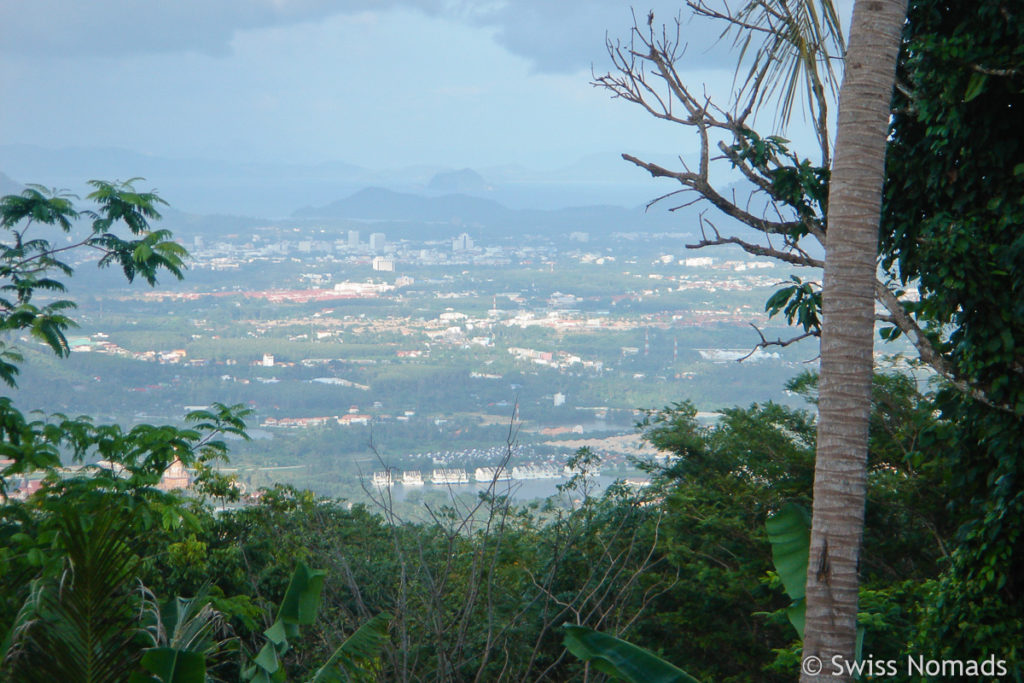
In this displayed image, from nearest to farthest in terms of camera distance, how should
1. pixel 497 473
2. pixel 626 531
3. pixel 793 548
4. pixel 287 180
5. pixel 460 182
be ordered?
1. pixel 793 548
2. pixel 497 473
3. pixel 626 531
4. pixel 460 182
5. pixel 287 180

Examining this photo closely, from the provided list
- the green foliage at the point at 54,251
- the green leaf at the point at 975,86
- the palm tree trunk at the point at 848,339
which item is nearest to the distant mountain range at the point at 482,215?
the green foliage at the point at 54,251

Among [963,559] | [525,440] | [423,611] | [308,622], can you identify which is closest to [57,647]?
[308,622]

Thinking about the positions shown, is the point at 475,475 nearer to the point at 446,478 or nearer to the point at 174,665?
the point at 446,478

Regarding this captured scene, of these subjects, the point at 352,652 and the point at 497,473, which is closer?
the point at 352,652

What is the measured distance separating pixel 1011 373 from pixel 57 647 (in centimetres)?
545

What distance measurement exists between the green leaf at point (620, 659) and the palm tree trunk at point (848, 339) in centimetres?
52

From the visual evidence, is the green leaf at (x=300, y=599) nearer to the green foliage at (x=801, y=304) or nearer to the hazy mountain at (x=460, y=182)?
the green foliage at (x=801, y=304)

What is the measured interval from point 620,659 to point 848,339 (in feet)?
5.10

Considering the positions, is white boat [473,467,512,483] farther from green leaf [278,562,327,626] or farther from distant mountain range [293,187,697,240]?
distant mountain range [293,187,697,240]

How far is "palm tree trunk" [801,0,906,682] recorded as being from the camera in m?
3.06

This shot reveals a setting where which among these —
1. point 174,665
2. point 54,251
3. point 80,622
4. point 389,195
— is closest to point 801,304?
point 174,665

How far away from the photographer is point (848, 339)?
3246mm

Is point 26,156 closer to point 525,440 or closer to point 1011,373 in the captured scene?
point 525,440

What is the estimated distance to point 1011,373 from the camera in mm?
5227
